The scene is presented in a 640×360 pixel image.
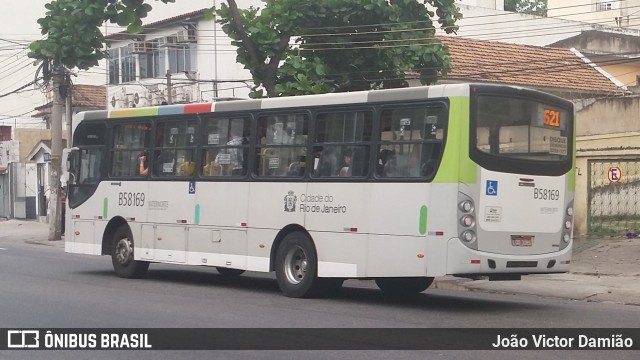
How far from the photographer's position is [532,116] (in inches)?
542

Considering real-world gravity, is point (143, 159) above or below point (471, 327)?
above

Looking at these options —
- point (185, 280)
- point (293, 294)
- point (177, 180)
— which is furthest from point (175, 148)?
point (293, 294)

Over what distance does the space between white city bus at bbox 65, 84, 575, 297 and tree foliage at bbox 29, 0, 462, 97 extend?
4.10 meters

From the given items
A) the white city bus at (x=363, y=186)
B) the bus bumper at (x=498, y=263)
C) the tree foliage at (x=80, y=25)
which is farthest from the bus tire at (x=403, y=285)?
the tree foliage at (x=80, y=25)

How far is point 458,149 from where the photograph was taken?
13.0 meters

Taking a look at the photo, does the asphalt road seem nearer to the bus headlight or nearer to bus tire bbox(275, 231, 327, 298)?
bus tire bbox(275, 231, 327, 298)

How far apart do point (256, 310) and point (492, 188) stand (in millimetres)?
3573

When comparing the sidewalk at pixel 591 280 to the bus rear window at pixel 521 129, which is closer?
the bus rear window at pixel 521 129

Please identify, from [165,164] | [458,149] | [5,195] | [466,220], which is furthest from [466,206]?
[5,195]

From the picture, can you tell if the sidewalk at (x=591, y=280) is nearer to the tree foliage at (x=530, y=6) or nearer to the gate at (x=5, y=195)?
the gate at (x=5, y=195)

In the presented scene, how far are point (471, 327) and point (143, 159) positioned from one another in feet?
27.3

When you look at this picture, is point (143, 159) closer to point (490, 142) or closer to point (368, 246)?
point (368, 246)

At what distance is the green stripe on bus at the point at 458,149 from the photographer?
1302 cm

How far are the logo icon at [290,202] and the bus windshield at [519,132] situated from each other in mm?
3234
